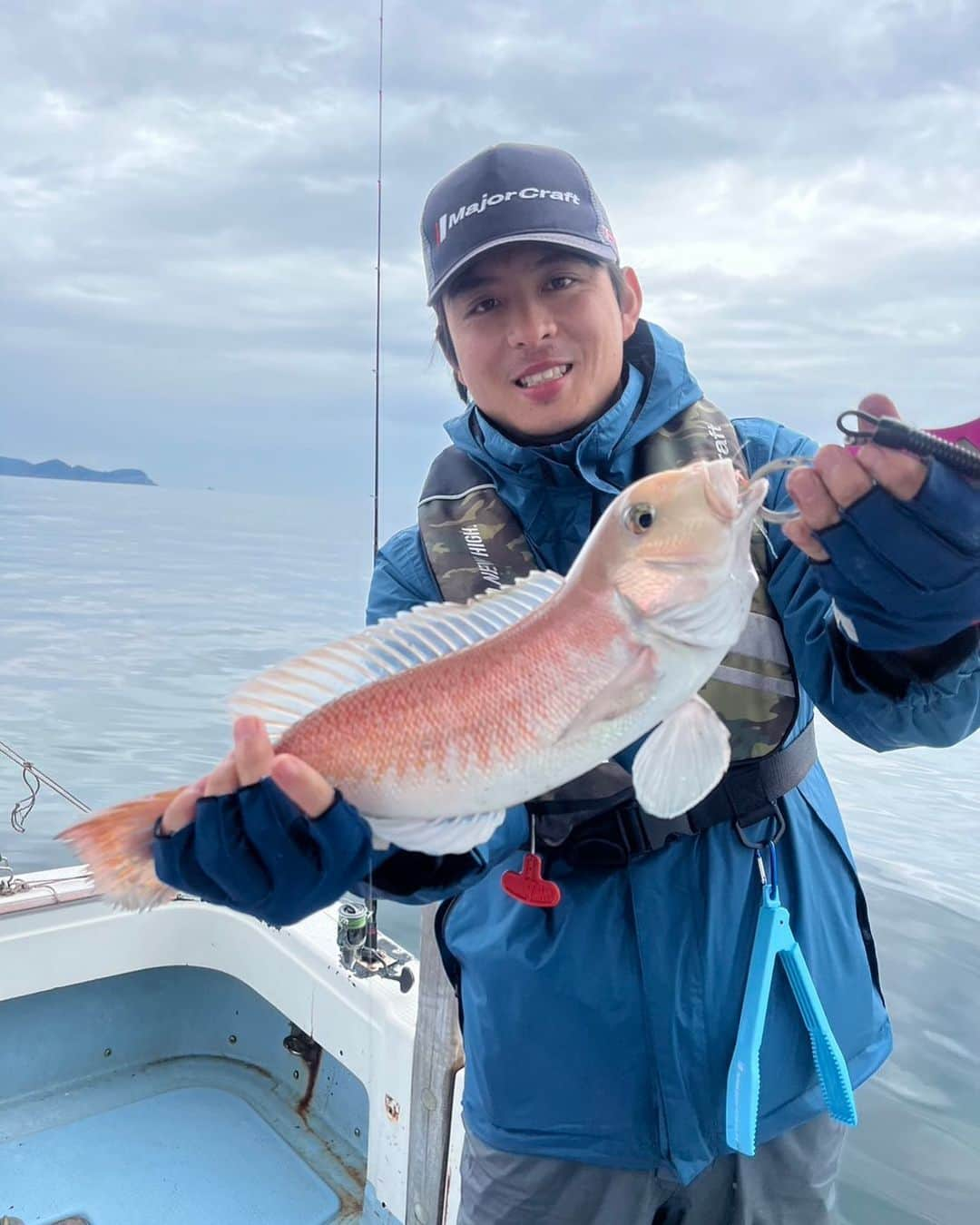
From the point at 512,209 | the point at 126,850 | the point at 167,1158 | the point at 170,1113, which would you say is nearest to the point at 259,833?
the point at 126,850

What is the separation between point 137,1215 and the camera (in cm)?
448

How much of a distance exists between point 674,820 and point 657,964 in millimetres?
364

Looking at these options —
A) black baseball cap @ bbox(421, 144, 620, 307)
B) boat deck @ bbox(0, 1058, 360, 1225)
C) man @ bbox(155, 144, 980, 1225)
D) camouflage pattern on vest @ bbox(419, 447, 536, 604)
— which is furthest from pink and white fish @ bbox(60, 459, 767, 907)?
boat deck @ bbox(0, 1058, 360, 1225)

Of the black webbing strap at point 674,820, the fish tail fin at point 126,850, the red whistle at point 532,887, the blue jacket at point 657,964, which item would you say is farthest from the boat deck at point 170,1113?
the fish tail fin at point 126,850

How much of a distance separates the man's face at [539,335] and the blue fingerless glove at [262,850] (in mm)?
1302

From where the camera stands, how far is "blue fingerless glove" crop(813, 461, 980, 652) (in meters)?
1.72

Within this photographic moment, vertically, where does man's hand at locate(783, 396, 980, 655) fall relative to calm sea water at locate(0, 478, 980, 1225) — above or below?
above

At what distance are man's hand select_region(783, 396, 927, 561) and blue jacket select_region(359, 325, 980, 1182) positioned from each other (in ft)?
1.53

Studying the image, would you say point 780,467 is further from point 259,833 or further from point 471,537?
point 259,833

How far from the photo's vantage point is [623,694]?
1.97m

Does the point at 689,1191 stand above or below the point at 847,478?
below

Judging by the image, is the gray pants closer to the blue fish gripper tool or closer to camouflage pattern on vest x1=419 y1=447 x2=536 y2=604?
the blue fish gripper tool

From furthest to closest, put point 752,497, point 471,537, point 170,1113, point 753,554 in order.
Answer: point 170,1113, point 471,537, point 753,554, point 752,497

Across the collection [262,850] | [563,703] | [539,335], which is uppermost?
[539,335]
